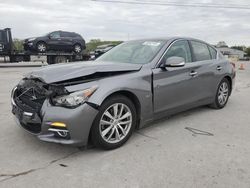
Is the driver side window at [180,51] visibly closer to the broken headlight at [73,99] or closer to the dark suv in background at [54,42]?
the broken headlight at [73,99]

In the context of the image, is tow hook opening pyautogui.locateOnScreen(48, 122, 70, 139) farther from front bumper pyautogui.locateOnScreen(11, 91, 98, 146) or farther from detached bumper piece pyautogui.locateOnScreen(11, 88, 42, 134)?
detached bumper piece pyautogui.locateOnScreen(11, 88, 42, 134)

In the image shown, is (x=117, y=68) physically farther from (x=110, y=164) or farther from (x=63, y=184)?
(x=63, y=184)

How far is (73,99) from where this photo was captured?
3.04 metres

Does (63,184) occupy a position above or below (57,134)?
below

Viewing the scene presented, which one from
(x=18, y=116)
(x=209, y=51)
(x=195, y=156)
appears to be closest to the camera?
(x=195, y=156)


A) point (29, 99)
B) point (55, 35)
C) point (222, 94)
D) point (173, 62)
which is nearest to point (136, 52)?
point (173, 62)

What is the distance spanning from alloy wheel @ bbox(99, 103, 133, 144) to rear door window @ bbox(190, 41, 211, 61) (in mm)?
2030

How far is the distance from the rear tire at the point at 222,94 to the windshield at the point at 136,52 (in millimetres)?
1912

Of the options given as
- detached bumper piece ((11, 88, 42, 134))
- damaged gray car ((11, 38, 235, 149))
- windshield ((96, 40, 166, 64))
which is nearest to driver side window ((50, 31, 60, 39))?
windshield ((96, 40, 166, 64))

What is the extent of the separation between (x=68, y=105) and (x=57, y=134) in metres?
0.38

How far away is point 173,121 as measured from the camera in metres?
4.68

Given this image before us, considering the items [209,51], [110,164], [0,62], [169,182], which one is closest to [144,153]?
[110,164]

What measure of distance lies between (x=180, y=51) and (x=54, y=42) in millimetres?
15936

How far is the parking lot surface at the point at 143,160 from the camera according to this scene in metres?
2.68
